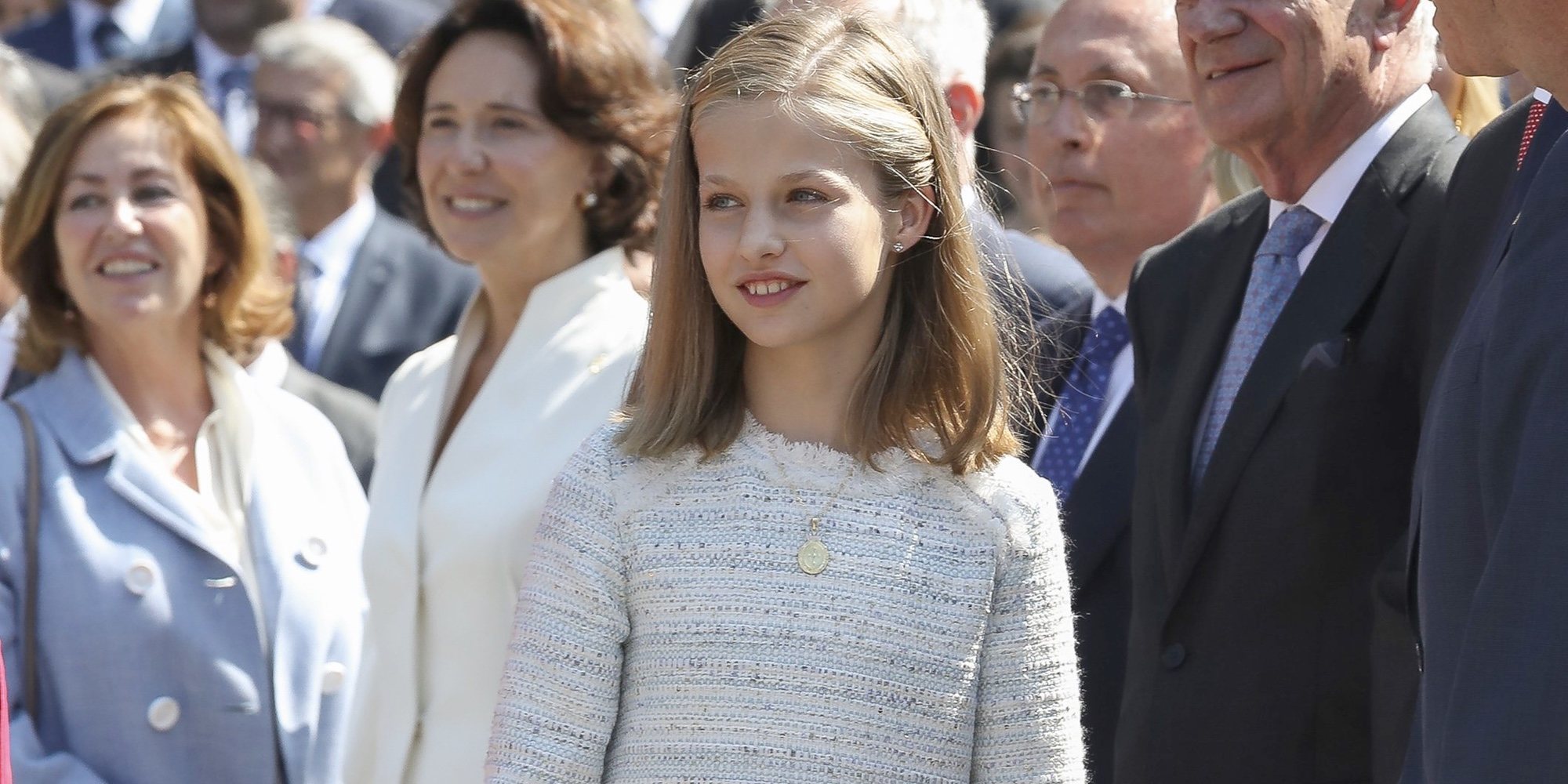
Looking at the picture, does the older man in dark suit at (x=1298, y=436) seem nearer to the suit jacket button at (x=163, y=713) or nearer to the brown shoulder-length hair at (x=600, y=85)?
the brown shoulder-length hair at (x=600, y=85)

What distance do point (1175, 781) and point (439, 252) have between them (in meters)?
4.08

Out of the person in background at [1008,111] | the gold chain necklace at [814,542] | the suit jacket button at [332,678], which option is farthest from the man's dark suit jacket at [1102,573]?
the person in background at [1008,111]

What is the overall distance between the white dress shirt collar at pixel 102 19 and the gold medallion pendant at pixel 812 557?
7020 millimetres

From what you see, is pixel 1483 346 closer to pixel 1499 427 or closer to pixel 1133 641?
pixel 1499 427

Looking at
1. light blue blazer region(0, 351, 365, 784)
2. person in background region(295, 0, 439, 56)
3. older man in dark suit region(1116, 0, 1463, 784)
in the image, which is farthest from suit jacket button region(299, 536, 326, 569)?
person in background region(295, 0, 439, 56)

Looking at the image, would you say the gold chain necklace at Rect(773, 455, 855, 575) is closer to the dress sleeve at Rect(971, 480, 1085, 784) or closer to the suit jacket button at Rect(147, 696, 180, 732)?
the dress sleeve at Rect(971, 480, 1085, 784)

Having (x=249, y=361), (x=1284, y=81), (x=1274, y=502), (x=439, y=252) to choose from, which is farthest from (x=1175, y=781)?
(x=439, y=252)

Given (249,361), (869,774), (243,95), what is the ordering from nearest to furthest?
1. (869,774)
2. (249,361)
3. (243,95)

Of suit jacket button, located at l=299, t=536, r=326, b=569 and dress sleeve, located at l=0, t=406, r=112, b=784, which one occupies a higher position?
suit jacket button, located at l=299, t=536, r=326, b=569

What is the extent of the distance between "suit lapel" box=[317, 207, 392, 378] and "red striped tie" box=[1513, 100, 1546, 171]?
4259mm

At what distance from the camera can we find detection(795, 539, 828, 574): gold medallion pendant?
2.50 meters

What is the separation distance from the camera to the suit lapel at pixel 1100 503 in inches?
151

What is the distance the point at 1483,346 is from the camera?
1938mm

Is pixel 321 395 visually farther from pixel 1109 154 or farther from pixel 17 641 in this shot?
pixel 1109 154
